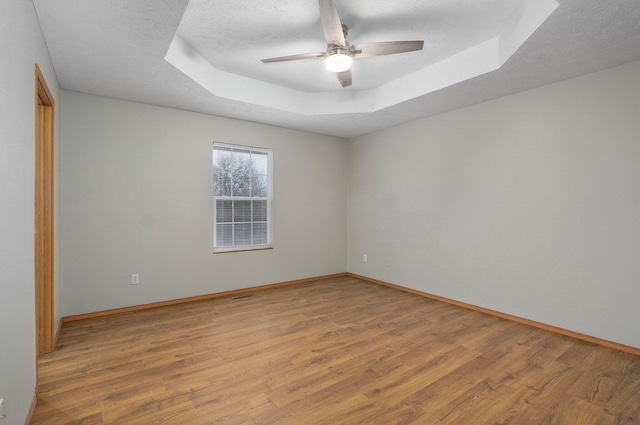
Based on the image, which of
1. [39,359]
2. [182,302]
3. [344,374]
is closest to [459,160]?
[344,374]

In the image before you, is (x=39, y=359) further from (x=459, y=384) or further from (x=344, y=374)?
(x=459, y=384)

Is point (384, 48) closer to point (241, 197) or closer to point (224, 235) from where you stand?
point (241, 197)

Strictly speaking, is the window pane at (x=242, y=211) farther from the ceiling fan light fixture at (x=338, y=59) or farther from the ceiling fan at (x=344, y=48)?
the ceiling fan light fixture at (x=338, y=59)

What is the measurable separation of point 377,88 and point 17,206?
12.0ft

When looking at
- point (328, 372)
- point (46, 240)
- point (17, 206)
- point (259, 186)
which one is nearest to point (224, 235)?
point (259, 186)

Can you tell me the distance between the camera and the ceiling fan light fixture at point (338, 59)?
2.51 m

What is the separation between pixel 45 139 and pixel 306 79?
2618 mm

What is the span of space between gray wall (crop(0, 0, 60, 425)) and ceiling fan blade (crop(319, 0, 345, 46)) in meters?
1.63

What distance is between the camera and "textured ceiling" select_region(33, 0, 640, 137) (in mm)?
2098

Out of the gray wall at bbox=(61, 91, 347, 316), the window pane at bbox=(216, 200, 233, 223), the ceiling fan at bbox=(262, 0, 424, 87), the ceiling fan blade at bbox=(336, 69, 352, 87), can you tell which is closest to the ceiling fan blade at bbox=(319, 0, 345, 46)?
the ceiling fan at bbox=(262, 0, 424, 87)

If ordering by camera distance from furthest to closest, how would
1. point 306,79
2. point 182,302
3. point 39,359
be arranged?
point 182,302
point 306,79
point 39,359

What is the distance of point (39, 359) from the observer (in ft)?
8.18

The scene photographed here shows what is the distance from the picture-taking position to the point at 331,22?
2184mm

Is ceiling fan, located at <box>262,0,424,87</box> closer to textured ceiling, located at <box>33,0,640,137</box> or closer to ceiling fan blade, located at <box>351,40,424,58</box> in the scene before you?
ceiling fan blade, located at <box>351,40,424,58</box>
